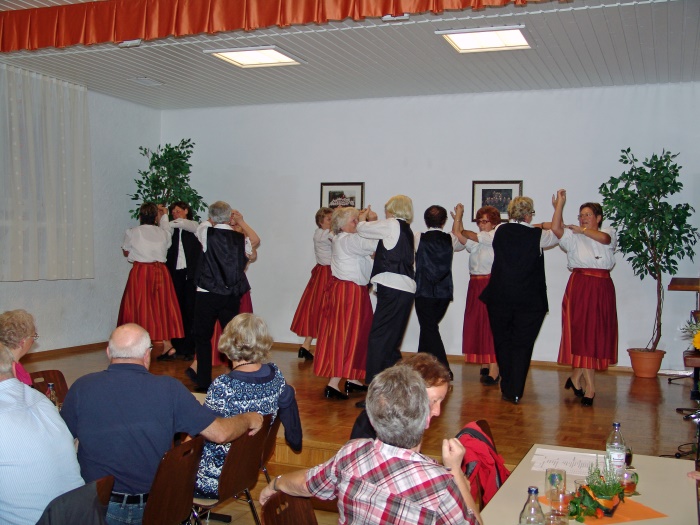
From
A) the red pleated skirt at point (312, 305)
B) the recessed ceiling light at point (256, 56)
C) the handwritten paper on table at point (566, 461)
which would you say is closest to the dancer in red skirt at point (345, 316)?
the recessed ceiling light at point (256, 56)

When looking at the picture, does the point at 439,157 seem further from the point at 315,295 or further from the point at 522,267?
Answer: the point at 522,267

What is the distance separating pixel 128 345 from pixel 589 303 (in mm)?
4113

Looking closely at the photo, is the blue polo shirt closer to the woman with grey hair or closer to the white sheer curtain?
the woman with grey hair

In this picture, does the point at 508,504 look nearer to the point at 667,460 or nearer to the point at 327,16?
the point at 667,460

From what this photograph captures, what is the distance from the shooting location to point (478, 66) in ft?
22.8

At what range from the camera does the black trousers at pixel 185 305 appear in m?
8.05

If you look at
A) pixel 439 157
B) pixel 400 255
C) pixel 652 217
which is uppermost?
Result: pixel 439 157

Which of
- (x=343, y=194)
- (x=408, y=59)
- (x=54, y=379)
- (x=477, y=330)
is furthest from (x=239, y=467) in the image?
(x=343, y=194)

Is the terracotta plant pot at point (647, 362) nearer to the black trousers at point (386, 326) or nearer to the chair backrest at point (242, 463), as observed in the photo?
the black trousers at point (386, 326)

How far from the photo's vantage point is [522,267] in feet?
19.0

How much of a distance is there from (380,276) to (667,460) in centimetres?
303

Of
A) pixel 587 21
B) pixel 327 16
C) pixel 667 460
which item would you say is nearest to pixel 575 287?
pixel 587 21

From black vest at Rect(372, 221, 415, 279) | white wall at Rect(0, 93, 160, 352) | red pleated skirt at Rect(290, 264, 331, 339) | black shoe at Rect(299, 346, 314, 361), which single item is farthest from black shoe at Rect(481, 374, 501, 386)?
white wall at Rect(0, 93, 160, 352)

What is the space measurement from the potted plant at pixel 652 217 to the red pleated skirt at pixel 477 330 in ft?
4.38
